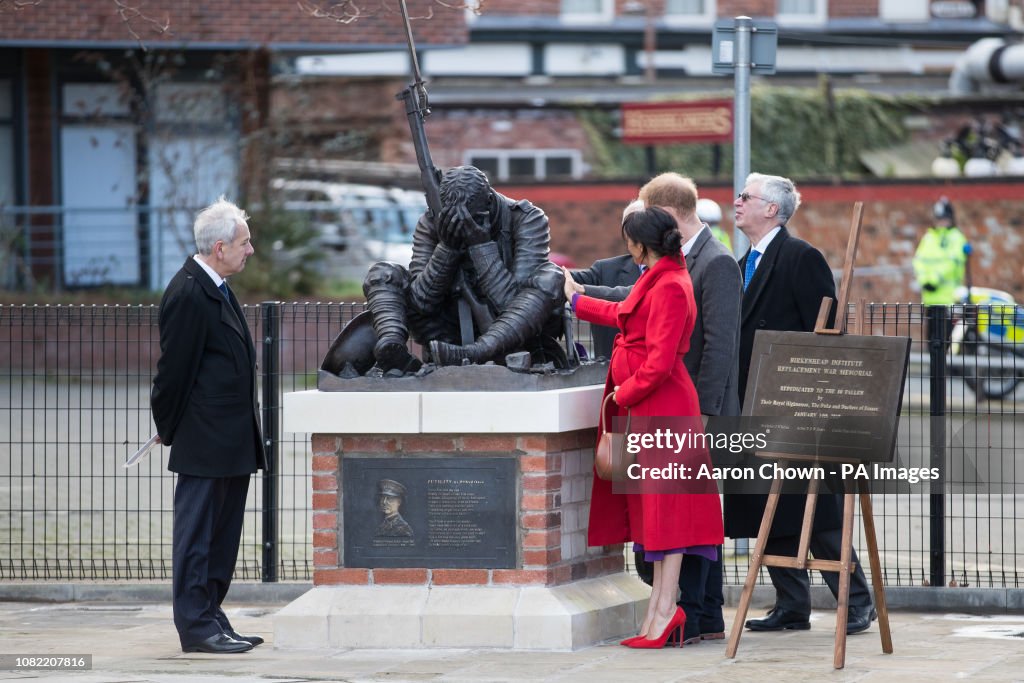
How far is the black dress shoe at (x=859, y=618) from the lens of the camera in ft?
25.6

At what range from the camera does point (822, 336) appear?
6.84 m

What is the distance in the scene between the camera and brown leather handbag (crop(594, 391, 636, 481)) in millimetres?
7102

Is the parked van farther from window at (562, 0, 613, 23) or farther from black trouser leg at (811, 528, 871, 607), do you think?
black trouser leg at (811, 528, 871, 607)

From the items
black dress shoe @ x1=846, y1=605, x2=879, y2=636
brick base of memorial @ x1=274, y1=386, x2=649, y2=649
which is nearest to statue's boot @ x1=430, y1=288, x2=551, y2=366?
brick base of memorial @ x1=274, y1=386, x2=649, y2=649

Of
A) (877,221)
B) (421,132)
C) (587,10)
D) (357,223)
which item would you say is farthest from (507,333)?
(587,10)

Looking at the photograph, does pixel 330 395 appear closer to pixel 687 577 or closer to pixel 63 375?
pixel 687 577

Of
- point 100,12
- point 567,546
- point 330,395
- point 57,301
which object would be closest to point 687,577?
point 567,546

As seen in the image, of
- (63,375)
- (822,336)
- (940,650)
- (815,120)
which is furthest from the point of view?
(815,120)

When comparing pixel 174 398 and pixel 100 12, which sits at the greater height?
pixel 100 12

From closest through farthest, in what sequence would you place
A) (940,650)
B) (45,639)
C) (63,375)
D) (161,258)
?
1. (940,650)
2. (45,639)
3. (63,375)
4. (161,258)

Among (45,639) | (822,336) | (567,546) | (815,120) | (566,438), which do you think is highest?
(815,120)

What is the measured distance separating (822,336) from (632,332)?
805mm

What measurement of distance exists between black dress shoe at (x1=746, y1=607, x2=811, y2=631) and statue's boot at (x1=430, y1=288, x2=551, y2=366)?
5.96 ft

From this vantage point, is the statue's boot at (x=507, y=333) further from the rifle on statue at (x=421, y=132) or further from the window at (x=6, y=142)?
the window at (x=6, y=142)
